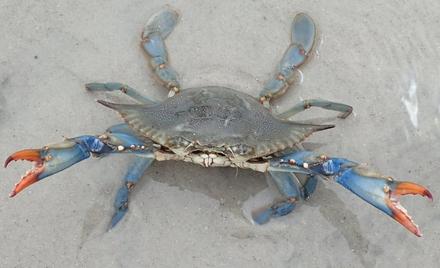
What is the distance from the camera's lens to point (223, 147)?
120 inches

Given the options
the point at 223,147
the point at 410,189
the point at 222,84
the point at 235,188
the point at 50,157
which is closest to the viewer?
the point at 410,189

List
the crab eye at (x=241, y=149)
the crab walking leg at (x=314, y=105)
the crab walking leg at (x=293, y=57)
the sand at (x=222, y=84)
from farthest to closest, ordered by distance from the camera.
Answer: the crab walking leg at (x=293, y=57) < the crab walking leg at (x=314, y=105) < the sand at (x=222, y=84) < the crab eye at (x=241, y=149)

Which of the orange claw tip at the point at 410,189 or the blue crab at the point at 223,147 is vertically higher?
the orange claw tip at the point at 410,189

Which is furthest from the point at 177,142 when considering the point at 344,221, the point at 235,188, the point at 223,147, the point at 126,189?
the point at 344,221

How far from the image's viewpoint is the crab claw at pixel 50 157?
9.24 ft

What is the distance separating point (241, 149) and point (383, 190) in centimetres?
71

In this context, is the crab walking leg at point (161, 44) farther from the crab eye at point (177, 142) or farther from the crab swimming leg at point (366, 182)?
the crab swimming leg at point (366, 182)

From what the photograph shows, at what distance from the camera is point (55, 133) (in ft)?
12.0

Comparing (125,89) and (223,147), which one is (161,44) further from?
(223,147)

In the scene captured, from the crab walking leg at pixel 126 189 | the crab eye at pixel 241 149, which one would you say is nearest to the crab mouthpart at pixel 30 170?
the crab walking leg at pixel 126 189

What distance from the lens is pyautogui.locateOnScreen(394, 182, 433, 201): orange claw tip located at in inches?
108

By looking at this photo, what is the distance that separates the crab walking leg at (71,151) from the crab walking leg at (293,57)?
88cm

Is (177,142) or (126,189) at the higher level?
(177,142)

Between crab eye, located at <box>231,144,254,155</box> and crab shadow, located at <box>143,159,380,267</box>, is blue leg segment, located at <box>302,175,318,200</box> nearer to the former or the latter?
crab shadow, located at <box>143,159,380,267</box>
